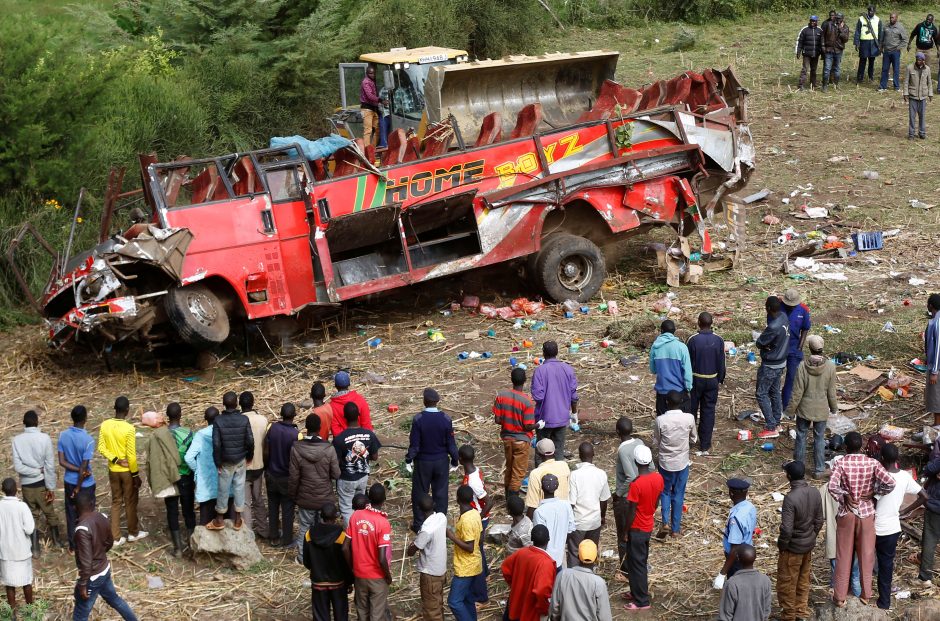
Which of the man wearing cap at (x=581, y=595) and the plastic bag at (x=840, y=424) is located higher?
the man wearing cap at (x=581, y=595)

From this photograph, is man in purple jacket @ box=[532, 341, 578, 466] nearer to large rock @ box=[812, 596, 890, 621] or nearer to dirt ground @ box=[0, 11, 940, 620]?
dirt ground @ box=[0, 11, 940, 620]

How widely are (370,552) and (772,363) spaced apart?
4.52 metres

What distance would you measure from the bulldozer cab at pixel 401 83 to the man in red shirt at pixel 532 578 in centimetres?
849

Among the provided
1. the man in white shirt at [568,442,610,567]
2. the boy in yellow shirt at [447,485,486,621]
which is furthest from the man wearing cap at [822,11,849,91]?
the boy in yellow shirt at [447,485,486,621]

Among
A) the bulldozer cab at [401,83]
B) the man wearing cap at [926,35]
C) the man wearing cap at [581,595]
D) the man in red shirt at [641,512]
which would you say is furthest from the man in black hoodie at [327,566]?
the man wearing cap at [926,35]

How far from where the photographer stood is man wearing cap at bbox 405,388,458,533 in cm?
823

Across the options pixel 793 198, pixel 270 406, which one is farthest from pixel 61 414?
pixel 793 198

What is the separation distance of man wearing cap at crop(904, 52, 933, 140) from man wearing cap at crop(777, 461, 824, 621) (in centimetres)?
1360

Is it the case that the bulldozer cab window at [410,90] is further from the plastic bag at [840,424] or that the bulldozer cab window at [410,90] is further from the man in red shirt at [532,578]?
the man in red shirt at [532,578]

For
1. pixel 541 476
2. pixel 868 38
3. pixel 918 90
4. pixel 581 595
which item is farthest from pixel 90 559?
pixel 868 38

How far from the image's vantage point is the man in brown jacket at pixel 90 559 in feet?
23.3

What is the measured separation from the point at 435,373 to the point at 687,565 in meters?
4.29

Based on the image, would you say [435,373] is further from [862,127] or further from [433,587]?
[862,127]

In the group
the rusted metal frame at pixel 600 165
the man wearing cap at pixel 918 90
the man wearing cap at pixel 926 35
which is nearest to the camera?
the rusted metal frame at pixel 600 165
